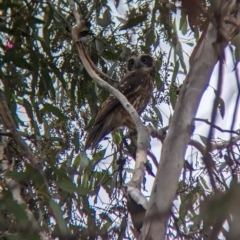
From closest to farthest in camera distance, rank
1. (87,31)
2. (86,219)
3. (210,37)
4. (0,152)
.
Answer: (210,37) < (0,152) < (86,219) < (87,31)

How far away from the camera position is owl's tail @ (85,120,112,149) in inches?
118

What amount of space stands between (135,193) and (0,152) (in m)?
0.68

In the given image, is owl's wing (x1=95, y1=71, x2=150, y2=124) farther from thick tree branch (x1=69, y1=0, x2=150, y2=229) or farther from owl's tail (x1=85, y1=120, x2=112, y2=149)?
thick tree branch (x1=69, y1=0, x2=150, y2=229)

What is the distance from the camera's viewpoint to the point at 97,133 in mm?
3133

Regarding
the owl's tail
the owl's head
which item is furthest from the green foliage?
the owl's head

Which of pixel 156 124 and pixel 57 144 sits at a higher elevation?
pixel 156 124

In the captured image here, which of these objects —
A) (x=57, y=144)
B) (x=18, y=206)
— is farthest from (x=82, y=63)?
(x=18, y=206)

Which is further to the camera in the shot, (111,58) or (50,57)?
(111,58)

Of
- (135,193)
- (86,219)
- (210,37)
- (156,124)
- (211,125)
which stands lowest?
(211,125)

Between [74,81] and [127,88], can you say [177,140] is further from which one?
[127,88]

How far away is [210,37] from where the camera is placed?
171 centimetres

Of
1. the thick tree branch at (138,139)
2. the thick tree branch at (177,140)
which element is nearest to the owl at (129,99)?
the thick tree branch at (138,139)

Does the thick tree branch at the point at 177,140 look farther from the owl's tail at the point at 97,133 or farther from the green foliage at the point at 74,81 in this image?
the owl's tail at the point at 97,133

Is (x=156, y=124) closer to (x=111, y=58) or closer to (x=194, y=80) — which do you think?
(x=111, y=58)
